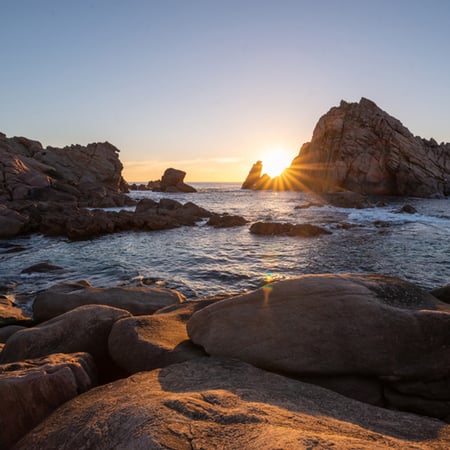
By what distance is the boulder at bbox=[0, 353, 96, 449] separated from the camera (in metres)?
3.34

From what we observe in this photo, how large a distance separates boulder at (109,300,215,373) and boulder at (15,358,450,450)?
2.16 ft

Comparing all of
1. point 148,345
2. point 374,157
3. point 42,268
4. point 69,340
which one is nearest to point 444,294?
point 148,345

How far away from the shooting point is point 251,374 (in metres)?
4.06

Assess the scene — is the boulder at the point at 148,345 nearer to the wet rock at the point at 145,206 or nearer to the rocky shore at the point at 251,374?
the rocky shore at the point at 251,374

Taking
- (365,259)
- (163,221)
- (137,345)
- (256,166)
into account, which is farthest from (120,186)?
(137,345)

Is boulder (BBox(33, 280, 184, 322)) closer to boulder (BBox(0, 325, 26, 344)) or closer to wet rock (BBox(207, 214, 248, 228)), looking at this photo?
boulder (BBox(0, 325, 26, 344))

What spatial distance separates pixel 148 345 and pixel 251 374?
1763mm

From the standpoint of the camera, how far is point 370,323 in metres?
4.29

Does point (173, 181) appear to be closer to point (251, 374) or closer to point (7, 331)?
point (7, 331)

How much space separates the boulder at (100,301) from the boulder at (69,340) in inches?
96.6

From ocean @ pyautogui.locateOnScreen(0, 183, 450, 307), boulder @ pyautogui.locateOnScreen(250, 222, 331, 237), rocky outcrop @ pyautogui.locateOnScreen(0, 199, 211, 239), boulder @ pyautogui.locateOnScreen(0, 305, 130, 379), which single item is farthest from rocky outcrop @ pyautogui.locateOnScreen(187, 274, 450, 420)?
rocky outcrop @ pyautogui.locateOnScreen(0, 199, 211, 239)

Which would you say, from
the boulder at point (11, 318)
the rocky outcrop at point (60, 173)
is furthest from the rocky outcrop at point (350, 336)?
the rocky outcrop at point (60, 173)

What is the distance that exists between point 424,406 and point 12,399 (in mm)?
4933

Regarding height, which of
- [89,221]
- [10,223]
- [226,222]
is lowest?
[226,222]
